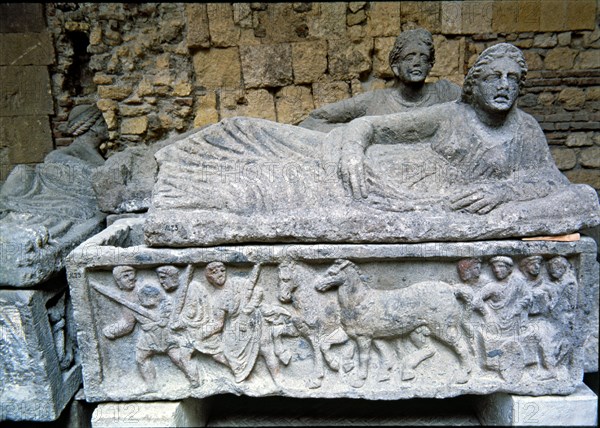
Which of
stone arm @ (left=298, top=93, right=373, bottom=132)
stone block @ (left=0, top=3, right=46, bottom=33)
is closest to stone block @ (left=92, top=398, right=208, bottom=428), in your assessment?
stone arm @ (left=298, top=93, right=373, bottom=132)

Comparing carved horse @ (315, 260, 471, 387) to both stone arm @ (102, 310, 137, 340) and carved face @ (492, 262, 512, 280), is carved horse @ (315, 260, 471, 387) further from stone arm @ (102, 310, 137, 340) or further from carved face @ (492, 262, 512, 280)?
stone arm @ (102, 310, 137, 340)

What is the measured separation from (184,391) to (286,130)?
142 cm

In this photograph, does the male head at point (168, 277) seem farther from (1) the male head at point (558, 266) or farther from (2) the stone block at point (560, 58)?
(2) the stone block at point (560, 58)

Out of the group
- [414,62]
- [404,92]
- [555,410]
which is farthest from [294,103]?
[555,410]

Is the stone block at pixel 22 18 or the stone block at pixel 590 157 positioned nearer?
the stone block at pixel 22 18

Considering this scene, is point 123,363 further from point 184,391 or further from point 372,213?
point 372,213

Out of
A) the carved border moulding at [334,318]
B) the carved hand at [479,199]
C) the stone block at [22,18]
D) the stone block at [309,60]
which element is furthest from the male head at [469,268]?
the stone block at [22,18]

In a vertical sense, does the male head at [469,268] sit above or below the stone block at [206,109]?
below

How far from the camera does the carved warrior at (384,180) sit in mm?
2322

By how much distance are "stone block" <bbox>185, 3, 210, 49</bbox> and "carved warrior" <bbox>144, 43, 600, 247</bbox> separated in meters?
2.07

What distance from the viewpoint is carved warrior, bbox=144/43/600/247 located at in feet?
7.62

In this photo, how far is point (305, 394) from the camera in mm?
2492

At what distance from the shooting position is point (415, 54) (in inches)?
130

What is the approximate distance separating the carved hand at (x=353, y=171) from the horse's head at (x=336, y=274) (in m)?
0.33
